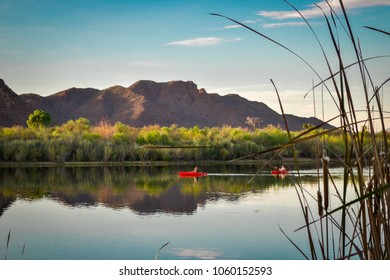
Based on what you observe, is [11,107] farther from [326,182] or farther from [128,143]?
[128,143]

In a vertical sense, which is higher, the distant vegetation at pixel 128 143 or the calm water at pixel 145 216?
the distant vegetation at pixel 128 143

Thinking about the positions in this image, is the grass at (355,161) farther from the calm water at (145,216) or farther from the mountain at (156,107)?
the mountain at (156,107)

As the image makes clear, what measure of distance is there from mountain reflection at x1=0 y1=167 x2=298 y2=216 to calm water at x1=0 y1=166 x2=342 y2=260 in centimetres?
2

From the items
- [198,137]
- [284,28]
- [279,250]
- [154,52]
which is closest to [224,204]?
[279,250]

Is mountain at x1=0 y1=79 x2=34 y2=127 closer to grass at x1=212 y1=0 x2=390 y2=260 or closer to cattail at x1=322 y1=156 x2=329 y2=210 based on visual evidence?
grass at x1=212 y1=0 x2=390 y2=260

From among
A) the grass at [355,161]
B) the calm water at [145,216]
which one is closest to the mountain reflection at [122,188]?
the calm water at [145,216]

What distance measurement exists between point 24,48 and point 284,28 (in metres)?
1.83

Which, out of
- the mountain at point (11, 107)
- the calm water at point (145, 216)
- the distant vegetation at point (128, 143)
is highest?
the mountain at point (11, 107)

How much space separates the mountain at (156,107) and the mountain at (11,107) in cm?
24

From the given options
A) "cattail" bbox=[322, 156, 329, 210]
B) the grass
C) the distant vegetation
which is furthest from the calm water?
"cattail" bbox=[322, 156, 329, 210]

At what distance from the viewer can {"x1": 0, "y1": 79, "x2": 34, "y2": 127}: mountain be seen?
17.4ft

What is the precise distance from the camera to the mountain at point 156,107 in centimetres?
866

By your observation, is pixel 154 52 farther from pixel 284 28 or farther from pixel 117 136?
pixel 117 136

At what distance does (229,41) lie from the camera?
4.06m
